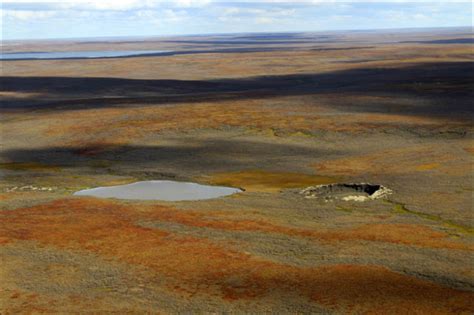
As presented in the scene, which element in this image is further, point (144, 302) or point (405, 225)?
point (405, 225)

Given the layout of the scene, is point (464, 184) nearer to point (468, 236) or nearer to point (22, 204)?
point (468, 236)

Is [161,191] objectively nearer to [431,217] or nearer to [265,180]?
[265,180]

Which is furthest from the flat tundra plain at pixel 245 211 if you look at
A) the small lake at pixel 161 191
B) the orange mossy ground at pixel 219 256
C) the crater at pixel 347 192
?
the small lake at pixel 161 191

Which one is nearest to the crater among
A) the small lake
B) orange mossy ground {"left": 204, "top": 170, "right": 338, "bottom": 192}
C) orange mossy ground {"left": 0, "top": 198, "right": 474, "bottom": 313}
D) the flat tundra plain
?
the flat tundra plain

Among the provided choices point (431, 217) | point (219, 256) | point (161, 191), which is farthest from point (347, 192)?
point (219, 256)

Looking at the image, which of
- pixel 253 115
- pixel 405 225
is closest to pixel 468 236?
pixel 405 225

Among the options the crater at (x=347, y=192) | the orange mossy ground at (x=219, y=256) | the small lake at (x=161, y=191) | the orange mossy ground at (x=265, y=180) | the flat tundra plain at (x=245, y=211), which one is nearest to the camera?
the orange mossy ground at (x=219, y=256)

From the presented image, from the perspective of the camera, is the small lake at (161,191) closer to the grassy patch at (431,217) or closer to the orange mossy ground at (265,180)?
the orange mossy ground at (265,180)
